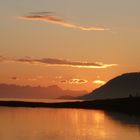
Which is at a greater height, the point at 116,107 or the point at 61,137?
the point at 116,107

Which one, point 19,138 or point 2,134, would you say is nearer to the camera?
point 19,138

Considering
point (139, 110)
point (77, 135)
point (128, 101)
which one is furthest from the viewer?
point (128, 101)

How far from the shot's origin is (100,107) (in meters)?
137

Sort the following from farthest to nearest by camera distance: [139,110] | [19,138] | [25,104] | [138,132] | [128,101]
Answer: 1. [25,104]
2. [128,101]
3. [139,110]
4. [138,132]
5. [19,138]

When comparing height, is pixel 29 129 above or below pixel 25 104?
below

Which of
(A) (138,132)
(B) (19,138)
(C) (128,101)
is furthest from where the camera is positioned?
(C) (128,101)

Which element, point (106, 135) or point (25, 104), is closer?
point (106, 135)

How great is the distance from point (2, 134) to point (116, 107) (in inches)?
3071

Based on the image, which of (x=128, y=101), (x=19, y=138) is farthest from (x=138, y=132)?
(x=128, y=101)

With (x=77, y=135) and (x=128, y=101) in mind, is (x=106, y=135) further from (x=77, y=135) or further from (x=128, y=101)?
(x=128, y=101)

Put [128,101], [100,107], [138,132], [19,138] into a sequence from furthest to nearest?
[100,107], [128,101], [138,132], [19,138]

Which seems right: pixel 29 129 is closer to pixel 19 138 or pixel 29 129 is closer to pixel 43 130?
pixel 43 130

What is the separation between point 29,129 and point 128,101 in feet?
232

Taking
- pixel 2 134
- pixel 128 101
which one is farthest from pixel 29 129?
pixel 128 101
